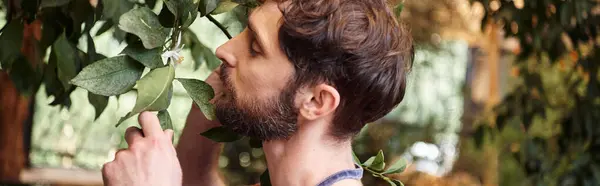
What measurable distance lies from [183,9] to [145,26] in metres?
0.05

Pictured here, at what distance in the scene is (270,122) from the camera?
2.78ft

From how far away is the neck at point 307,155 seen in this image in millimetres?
869

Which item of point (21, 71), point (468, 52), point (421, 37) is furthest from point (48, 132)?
point (21, 71)

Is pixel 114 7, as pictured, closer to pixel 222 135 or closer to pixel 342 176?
pixel 222 135

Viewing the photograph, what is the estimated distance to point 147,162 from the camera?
0.78m

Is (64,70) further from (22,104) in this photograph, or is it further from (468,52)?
(468,52)

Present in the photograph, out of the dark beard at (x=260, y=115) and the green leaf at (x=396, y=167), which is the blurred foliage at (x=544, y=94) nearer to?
the green leaf at (x=396, y=167)

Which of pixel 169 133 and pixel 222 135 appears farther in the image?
pixel 222 135

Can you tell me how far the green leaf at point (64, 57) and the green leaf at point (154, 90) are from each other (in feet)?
1.06

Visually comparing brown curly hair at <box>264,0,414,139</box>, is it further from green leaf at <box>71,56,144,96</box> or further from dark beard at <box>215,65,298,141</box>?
green leaf at <box>71,56,144,96</box>

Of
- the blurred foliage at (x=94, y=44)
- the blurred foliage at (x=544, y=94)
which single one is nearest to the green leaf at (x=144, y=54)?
the blurred foliage at (x=94, y=44)

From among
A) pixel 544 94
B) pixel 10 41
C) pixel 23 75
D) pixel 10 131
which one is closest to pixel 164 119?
pixel 10 41

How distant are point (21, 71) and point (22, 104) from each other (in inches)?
88.8

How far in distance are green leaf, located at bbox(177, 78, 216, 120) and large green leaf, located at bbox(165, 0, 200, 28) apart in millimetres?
55
